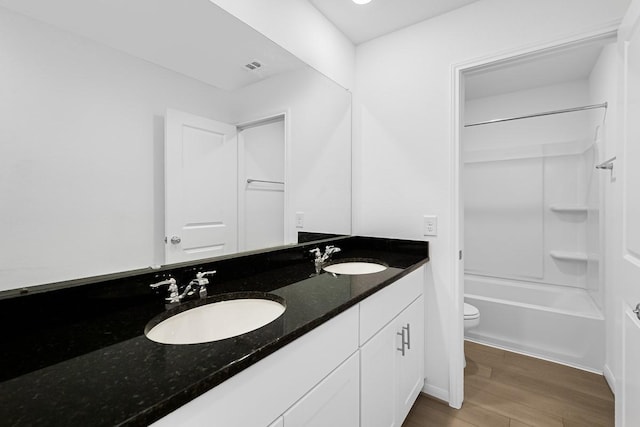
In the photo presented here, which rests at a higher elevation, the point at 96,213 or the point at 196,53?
the point at 196,53

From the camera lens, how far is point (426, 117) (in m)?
1.80

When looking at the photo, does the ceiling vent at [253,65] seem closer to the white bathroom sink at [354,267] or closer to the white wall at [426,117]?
the white wall at [426,117]

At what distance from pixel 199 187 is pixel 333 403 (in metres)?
0.90

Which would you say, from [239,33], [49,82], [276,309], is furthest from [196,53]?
[276,309]

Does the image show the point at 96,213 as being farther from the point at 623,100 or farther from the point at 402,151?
the point at 623,100

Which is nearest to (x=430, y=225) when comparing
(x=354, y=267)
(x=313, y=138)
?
(x=354, y=267)

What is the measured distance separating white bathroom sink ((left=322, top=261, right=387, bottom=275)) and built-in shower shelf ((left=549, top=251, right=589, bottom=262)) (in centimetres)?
214

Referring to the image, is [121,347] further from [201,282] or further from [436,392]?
[436,392]

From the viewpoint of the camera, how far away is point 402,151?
A: 1903 mm

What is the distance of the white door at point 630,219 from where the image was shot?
3.29 ft

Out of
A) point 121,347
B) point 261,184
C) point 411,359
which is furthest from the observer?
point 411,359

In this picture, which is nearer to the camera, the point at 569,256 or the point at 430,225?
the point at 430,225

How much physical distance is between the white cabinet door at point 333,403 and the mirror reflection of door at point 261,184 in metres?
0.67

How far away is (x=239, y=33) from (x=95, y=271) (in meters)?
1.10
